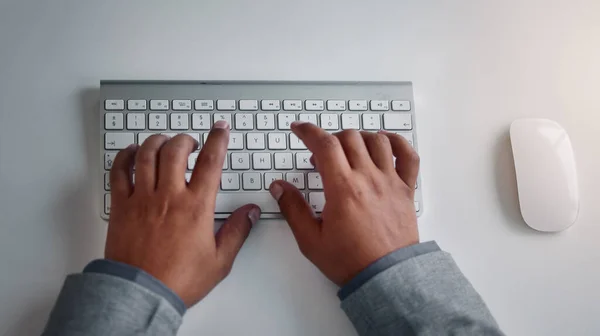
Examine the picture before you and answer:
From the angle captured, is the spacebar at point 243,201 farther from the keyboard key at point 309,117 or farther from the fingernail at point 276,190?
the keyboard key at point 309,117

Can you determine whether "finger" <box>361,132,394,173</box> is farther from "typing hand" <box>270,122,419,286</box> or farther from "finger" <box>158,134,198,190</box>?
"finger" <box>158,134,198,190</box>

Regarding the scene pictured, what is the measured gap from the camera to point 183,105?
2.20 feet

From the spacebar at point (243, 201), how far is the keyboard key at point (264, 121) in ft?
0.31

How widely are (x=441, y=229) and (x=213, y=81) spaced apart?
0.40 m

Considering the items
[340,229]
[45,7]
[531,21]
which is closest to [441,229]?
[340,229]

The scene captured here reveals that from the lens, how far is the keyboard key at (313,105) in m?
0.69

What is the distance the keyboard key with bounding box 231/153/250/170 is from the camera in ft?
2.16

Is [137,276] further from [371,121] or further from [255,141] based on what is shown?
[371,121]

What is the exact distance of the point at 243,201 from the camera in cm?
66

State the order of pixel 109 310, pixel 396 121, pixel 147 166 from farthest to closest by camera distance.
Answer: pixel 396 121 → pixel 147 166 → pixel 109 310

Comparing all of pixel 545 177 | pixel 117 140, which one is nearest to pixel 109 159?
pixel 117 140

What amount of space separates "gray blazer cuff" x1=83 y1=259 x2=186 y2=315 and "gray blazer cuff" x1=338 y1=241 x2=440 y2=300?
200 mm

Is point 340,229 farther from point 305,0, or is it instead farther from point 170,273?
point 305,0

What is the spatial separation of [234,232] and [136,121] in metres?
0.21
